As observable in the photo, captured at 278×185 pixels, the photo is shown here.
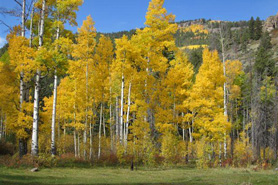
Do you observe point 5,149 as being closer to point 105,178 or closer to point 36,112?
point 36,112

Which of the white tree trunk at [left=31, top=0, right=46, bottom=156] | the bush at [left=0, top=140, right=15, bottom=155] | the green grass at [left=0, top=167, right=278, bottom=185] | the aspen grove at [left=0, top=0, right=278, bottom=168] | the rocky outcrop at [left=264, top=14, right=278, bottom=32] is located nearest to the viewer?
the green grass at [left=0, top=167, right=278, bottom=185]

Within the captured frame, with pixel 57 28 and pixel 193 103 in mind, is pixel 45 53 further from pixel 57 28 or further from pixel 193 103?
pixel 193 103

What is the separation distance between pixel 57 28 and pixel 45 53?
3999 millimetres

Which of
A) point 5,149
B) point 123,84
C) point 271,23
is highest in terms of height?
point 271,23

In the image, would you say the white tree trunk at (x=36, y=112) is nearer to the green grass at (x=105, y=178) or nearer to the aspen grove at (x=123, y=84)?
the aspen grove at (x=123, y=84)

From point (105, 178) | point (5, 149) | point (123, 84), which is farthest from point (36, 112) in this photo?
point (5, 149)

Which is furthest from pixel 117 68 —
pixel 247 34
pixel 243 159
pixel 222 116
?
pixel 247 34

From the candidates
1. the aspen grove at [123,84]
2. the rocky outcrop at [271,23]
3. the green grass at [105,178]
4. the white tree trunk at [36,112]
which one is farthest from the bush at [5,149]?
the rocky outcrop at [271,23]

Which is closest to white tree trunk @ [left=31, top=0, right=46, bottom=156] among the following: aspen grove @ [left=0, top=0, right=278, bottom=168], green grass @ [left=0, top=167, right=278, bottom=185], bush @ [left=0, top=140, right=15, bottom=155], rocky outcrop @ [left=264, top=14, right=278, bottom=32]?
aspen grove @ [left=0, top=0, right=278, bottom=168]

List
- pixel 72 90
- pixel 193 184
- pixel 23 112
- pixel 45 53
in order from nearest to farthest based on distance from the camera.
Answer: pixel 193 184 → pixel 45 53 → pixel 23 112 → pixel 72 90

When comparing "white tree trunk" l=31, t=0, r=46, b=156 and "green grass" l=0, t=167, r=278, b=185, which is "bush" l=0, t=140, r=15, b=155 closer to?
"white tree trunk" l=31, t=0, r=46, b=156

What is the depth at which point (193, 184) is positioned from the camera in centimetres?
992

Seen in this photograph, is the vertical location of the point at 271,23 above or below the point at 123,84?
above

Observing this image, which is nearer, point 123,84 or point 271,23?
point 123,84
